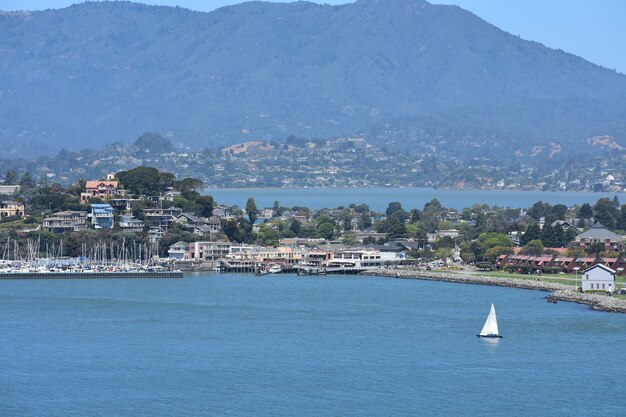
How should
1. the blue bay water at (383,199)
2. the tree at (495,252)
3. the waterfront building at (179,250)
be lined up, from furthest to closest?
the blue bay water at (383,199) < the waterfront building at (179,250) < the tree at (495,252)

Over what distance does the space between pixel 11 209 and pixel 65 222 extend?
4101mm

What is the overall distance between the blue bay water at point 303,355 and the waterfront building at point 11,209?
18379 millimetres

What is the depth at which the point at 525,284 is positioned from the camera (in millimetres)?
42094

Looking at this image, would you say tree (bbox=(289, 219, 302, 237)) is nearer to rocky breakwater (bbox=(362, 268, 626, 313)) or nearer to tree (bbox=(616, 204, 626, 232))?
rocky breakwater (bbox=(362, 268, 626, 313))

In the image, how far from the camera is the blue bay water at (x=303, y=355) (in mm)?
23531

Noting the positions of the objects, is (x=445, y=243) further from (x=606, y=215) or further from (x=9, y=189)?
(x=9, y=189)

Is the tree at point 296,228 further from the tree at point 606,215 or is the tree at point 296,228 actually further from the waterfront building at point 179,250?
the tree at point 606,215

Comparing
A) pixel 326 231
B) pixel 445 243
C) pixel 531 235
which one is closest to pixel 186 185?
pixel 326 231

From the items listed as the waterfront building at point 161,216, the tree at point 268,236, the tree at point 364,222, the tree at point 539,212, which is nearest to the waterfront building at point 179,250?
the waterfront building at point 161,216

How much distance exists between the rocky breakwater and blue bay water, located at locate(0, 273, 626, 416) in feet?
2.17

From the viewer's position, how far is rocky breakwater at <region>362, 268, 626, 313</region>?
117 ft

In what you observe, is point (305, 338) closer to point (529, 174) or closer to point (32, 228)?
point (32, 228)

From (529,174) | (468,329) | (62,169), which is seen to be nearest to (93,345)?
(468,329)

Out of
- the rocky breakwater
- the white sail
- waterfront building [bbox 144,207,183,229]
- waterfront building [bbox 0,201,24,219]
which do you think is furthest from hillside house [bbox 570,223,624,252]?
waterfront building [bbox 0,201,24,219]
